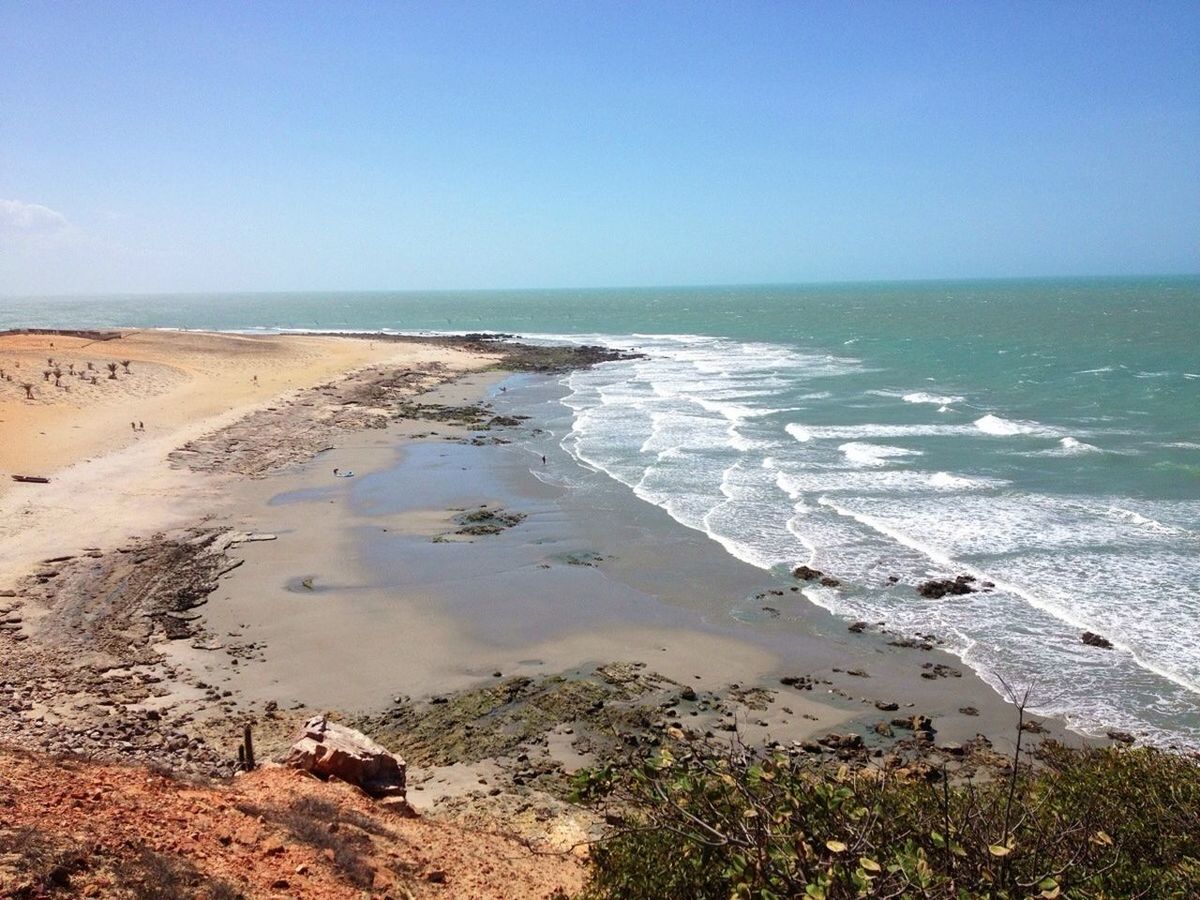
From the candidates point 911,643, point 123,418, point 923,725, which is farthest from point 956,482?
point 123,418

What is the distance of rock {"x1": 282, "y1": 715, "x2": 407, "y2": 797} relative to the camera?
8539 millimetres

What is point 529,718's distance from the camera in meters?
11.9

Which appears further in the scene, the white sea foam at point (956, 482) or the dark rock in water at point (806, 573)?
the white sea foam at point (956, 482)

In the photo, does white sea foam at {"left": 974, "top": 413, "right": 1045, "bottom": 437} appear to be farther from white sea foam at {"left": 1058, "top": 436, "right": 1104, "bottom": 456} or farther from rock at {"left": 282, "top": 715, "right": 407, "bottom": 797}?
rock at {"left": 282, "top": 715, "right": 407, "bottom": 797}

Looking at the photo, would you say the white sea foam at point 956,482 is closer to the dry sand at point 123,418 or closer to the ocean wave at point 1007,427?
the ocean wave at point 1007,427

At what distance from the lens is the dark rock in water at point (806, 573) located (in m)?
17.7

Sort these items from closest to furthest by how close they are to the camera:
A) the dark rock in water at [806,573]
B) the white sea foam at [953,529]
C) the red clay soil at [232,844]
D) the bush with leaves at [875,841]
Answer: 1. the bush with leaves at [875,841]
2. the red clay soil at [232,844]
3. the white sea foam at [953,529]
4. the dark rock in water at [806,573]

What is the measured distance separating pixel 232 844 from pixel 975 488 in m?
22.3

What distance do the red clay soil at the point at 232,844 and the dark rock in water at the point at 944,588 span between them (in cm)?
1095

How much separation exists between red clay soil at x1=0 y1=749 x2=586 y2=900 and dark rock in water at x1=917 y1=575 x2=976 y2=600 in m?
10.9

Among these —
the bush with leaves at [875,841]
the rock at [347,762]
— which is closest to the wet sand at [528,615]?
the rock at [347,762]

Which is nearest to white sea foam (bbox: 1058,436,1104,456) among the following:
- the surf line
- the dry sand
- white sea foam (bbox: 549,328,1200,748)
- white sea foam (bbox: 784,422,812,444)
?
white sea foam (bbox: 549,328,1200,748)

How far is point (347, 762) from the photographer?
859cm

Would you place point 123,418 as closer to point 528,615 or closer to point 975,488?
point 528,615
